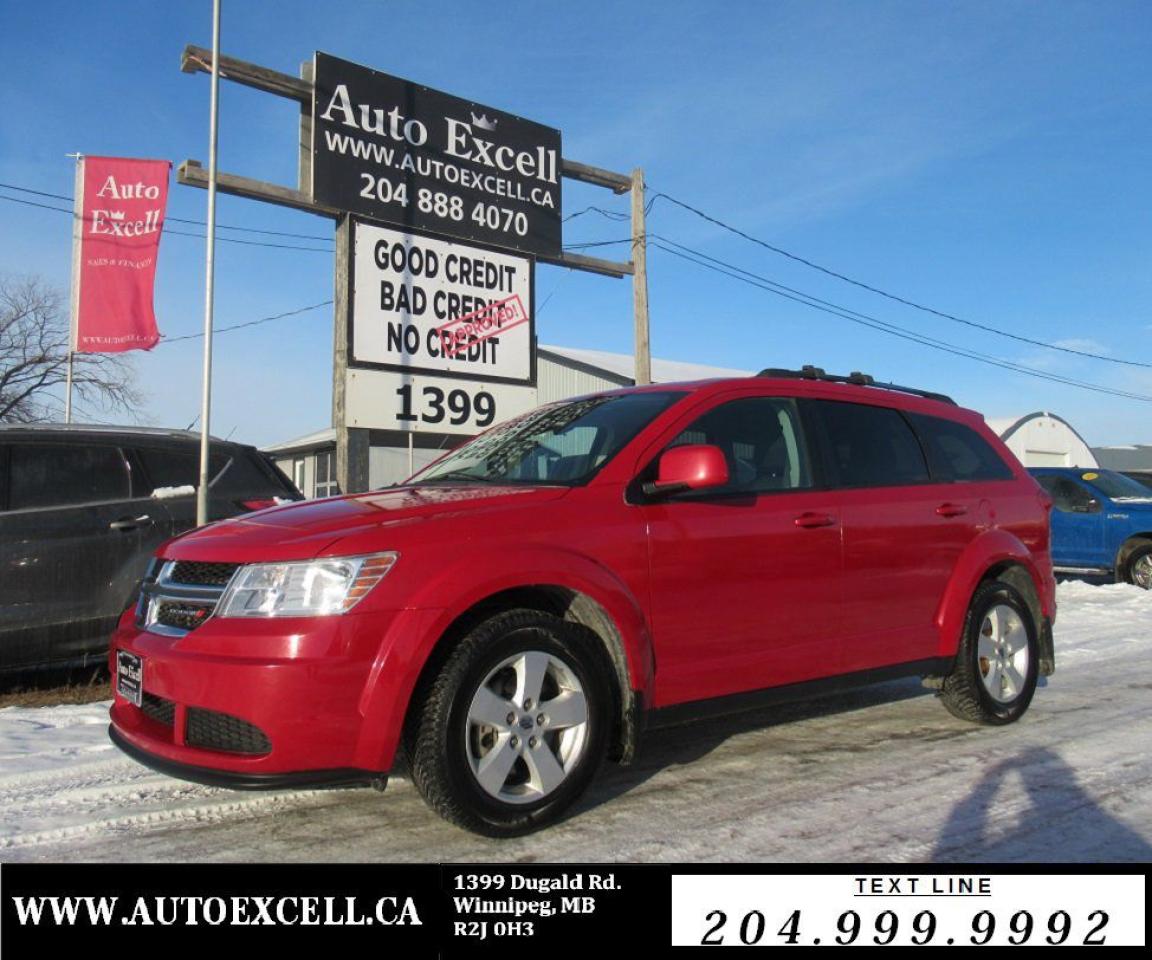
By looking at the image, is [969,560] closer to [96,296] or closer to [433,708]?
[433,708]

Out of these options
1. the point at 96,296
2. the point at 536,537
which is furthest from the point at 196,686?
the point at 96,296

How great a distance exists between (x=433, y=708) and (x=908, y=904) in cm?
149

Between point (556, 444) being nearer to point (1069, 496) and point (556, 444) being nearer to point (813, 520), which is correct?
point (813, 520)

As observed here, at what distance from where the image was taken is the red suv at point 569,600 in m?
3.02

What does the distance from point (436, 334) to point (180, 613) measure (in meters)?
8.12

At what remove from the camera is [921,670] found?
4789mm

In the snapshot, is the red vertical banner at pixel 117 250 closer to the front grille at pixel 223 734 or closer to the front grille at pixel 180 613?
the front grille at pixel 180 613

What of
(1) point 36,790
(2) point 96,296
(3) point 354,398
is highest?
(2) point 96,296

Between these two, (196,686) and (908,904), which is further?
(196,686)

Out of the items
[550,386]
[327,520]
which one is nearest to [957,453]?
[327,520]

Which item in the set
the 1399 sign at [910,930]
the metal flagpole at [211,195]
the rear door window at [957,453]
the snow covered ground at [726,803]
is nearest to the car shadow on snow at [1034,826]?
the snow covered ground at [726,803]

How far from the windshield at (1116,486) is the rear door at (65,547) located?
1193 cm

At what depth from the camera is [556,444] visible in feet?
13.8

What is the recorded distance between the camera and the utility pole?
1391 cm
